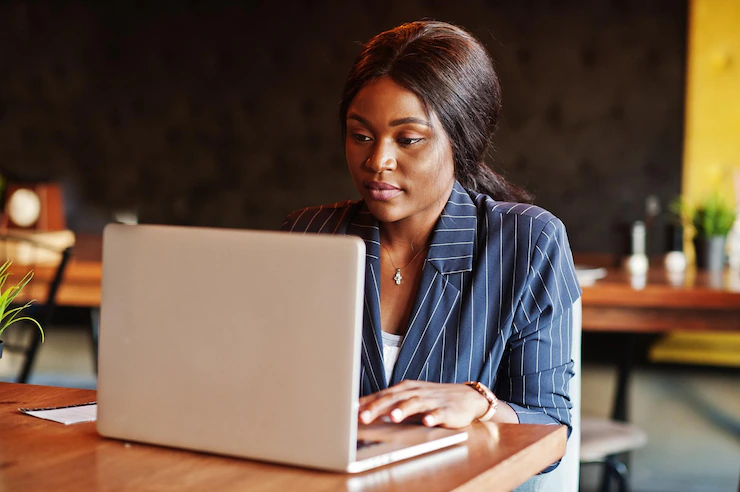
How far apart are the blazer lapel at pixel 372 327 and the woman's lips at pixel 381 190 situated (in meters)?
0.14

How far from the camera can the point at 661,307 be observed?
8.37ft

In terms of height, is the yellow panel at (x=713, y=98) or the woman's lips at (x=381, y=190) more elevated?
the yellow panel at (x=713, y=98)

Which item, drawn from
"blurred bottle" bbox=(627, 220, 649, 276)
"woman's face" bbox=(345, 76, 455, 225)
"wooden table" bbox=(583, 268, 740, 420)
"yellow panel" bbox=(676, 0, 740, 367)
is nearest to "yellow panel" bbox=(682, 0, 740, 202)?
"yellow panel" bbox=(676, 0, 740, 367)

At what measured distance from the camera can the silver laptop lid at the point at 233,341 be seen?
2.88ft

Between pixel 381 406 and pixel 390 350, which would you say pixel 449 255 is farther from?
pixel 381 406

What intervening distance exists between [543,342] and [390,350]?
0.80ft

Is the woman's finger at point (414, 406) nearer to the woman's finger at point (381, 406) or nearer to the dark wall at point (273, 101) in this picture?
the woman's finger at point (381, 406)

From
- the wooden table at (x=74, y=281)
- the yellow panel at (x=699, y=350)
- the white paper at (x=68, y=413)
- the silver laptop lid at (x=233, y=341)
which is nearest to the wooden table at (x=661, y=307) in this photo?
the yellow panel at (x=699, y=350)

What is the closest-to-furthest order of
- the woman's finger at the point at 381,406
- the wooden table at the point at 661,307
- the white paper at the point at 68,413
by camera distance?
1. the woman's finger at the point at 381,406
2. the white paper at the point at 68,413
3. the wooden table at the point at 661,307

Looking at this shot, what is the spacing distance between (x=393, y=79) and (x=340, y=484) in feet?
2.46

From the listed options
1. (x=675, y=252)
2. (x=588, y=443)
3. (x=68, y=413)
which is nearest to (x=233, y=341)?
(x=68, y=413)

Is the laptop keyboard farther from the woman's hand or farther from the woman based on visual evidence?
the woman

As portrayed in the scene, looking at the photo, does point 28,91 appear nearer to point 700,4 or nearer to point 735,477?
point 700,4

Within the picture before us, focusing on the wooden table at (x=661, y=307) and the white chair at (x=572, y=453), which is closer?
the white chair at (x=572, y=453)
